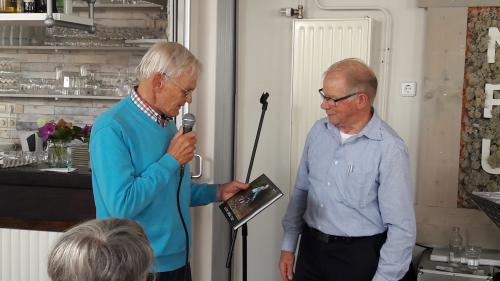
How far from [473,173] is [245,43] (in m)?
1.59

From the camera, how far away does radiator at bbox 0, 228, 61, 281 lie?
9.51 feet

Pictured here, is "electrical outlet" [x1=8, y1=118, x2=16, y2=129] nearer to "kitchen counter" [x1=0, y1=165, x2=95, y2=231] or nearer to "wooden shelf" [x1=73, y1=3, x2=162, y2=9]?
"wooden shelf" [x1=73, y1=3, x2=162, y2=9]

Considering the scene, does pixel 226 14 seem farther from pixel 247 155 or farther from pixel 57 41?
pixel 57 41

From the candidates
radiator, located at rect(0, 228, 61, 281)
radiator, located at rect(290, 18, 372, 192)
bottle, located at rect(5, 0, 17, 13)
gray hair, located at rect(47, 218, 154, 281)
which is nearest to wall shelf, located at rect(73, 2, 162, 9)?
bottle, located at rect(5, 0, 17, 13)

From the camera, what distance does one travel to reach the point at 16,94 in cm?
541

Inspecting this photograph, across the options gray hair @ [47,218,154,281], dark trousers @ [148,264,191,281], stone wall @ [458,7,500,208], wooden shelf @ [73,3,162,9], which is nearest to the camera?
gray hair @ [47,218,154,281]

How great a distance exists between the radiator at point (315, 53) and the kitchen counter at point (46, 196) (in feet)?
4.31

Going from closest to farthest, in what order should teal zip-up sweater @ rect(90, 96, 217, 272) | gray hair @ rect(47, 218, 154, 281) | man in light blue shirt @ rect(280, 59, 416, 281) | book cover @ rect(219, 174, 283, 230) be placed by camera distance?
1. gray hair @ rect(47, 218, 154, 281)
2. teal zip-up sweater @ rect(90, 96, 217, 272)
3. man in light blue shirt @ rect(280, 59, 416, 281)
4. book cover @ rect(219, 174, 283, 230)

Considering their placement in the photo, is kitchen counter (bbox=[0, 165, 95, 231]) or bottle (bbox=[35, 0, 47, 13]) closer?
kitchen counter (bbox=[0, 165, 95, 231])

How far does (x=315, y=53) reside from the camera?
11.1 ft

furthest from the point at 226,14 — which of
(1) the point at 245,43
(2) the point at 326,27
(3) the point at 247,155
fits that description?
(3) the point at 247,155

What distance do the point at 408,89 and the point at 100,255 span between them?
2.68 meters

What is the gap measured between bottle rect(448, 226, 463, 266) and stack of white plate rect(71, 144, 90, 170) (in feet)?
6.69

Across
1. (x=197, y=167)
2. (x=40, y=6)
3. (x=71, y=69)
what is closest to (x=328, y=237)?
(x=197, y=167)
